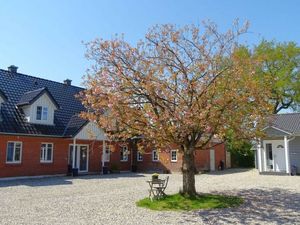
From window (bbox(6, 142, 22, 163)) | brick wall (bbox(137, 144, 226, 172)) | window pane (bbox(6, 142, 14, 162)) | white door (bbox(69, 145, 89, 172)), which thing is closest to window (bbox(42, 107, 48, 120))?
window (bbox(6, 142, 22, 163))

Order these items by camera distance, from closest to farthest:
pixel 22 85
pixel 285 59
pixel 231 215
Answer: pixel 231 215, pixel 22 85, pixel 285 59

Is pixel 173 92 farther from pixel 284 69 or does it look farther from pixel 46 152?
pixel 284 69

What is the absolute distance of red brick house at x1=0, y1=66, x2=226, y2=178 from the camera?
900 inches

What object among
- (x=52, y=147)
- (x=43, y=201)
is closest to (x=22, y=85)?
(x=52, y=147)

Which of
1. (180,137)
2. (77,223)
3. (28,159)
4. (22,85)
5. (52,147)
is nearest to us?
(77,223)

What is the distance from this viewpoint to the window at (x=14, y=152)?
888 inches

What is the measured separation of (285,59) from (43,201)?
35.8 metres

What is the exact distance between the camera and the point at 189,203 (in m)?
12.4

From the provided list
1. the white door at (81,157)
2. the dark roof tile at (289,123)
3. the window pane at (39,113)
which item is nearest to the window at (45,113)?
the window pane at (39,113)

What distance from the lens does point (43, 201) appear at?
13.1 metres

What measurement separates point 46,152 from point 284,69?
2919 centimetres

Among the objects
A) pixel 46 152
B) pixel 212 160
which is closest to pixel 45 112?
pixel 46 152

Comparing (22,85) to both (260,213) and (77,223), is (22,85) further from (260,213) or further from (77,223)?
(260,213)

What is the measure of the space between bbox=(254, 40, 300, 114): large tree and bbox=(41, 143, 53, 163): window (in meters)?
26.1
